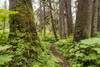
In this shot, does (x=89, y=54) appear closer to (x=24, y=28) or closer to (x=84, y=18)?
(x=84, y=18)

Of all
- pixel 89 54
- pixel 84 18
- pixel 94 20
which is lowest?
pixel 89 54

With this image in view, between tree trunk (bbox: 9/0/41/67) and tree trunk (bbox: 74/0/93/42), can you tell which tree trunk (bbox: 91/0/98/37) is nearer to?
tree trunk (bbox: 74/0/93/42)

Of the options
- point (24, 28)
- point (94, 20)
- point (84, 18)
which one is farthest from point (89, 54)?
point (94, 20)

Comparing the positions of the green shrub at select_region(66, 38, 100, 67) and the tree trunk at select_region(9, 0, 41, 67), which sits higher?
the tree trunk at select_region(9, 0, 41, 67)

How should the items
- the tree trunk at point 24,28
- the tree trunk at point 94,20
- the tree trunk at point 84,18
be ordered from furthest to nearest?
the tree trunk at point 94,20, the tree trunk at point 84,18, the tree trunk at point 24,28

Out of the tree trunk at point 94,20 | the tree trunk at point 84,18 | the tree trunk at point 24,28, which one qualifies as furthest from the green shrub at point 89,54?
the tree trunk at point 94,20

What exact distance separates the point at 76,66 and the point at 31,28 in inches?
98.7

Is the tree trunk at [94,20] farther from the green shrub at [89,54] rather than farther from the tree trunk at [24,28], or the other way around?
the tree trunk at [24,28]

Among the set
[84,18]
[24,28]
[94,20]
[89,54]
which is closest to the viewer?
[24,28]

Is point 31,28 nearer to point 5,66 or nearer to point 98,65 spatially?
point 5,66

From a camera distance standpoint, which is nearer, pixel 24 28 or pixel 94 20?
pixel 24 28

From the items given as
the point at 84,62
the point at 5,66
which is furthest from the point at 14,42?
the point at 84,62

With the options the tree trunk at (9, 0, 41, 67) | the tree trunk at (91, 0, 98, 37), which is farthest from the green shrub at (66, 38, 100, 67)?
the tree trunk at (91, 0, 98, 37)

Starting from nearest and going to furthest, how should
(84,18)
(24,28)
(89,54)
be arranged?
(24,28) < (89,54) < (84,18)
